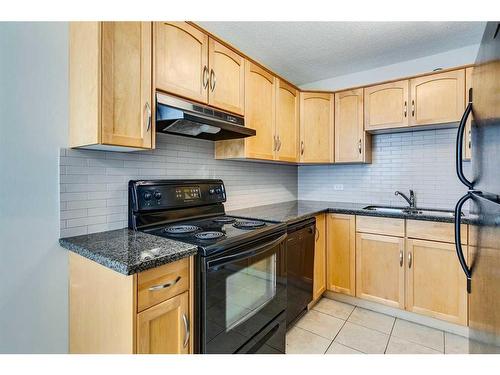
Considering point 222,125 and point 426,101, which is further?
point 426,101

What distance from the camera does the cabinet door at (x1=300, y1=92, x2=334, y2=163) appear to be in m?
2.80

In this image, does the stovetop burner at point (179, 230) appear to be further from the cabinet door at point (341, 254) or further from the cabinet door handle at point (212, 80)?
the cabinet door at point (341, 254)

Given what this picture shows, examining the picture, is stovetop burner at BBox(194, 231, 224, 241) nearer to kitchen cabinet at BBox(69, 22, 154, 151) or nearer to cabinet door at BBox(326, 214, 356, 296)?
kitchen cabinet at BBox(69, 22, 154, 151)

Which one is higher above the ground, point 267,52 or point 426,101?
point 267,52

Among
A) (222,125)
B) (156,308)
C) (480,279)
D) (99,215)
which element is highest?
(222,125)

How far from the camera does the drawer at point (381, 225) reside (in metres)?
2.20

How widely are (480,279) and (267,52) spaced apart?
7.64 ft

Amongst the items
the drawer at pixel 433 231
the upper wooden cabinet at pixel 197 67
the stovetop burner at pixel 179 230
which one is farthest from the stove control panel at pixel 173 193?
the drawer at pixel 433 231

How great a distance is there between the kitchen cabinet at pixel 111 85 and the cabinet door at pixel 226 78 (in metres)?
0.49

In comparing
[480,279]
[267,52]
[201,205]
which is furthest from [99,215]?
[267,52]

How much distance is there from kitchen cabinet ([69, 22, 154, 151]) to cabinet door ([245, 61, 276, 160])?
34.8 inches

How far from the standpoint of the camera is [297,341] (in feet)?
6.38

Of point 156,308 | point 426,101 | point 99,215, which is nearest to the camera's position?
point 156,308

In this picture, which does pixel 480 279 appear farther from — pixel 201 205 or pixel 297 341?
pixel 201 205
